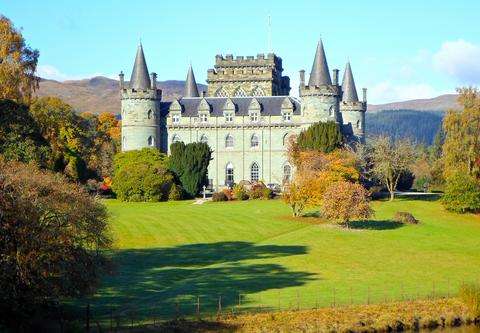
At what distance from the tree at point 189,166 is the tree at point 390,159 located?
15.6m

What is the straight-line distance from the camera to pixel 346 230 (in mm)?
54938

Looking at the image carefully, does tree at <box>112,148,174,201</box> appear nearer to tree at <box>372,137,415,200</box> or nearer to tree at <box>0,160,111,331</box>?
tree at <box>372,137,415,200</box>

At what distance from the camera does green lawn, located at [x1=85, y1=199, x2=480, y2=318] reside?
35.3 meters

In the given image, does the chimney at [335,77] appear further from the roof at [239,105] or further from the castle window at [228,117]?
the castle window at [228,117]

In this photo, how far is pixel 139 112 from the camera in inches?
3287

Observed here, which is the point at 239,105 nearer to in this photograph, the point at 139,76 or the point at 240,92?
the point at 240,92

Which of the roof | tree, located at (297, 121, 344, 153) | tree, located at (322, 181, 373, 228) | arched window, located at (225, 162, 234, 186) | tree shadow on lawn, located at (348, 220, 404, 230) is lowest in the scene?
tree shadow on lawn, located at (348, 220, 404, 230)

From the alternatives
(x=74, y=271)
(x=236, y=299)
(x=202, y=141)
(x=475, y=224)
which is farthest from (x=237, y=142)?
(x=74, y=271)

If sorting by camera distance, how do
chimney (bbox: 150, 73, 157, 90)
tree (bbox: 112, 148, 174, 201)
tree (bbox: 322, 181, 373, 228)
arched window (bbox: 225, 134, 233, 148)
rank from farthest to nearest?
chimney (bbox: 150, 73, 157, 90)
arched window (bbox: 225, 134, 233, 148)
tree (bbox: 112, 148, 174, 201)
tree (bbox: 322, 181, 373, 228)

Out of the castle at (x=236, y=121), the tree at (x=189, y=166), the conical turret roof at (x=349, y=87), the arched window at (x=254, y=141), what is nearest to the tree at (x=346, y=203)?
the tree at (x=189, y=166)

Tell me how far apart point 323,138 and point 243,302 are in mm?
40742

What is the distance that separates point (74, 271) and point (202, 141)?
5644 centimetres

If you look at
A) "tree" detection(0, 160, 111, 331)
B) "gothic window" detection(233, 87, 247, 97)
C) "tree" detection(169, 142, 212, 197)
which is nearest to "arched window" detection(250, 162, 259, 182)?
"tree" detection(169, 142, 212, 197)

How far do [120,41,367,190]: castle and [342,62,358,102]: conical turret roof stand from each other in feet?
0.41
